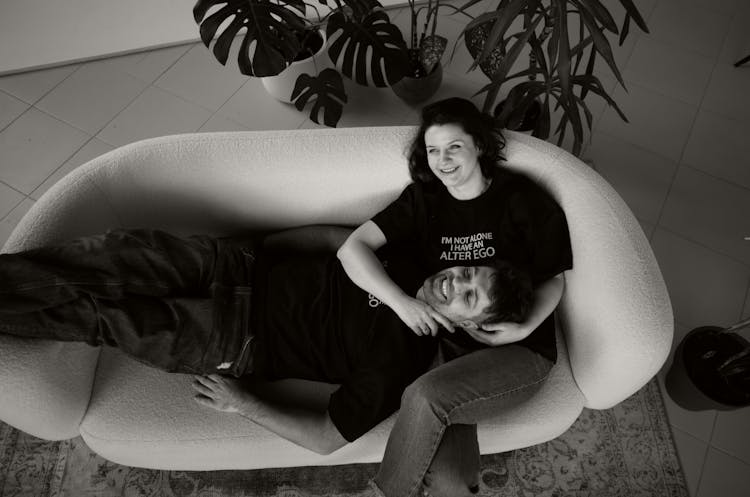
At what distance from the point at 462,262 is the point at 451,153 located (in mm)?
322

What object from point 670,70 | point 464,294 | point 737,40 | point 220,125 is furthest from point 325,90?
point 737,40

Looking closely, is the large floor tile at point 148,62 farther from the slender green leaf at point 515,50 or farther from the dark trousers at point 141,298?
the slender green leaf at point 515,50

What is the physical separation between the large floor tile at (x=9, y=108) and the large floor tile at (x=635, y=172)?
2827 millimetres

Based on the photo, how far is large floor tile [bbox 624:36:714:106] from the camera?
2.55 m

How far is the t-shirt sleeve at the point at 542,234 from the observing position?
55.4 inches

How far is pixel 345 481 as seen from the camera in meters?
1.67

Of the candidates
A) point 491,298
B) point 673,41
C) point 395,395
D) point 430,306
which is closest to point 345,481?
point 395,395

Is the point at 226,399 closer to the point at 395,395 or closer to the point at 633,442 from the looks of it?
the point at 395,395

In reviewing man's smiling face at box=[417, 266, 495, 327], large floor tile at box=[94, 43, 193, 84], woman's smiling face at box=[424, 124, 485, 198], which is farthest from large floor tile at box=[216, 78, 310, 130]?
man's smiling face at box=[417, 266, 495, 327]

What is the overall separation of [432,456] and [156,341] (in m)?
0.78

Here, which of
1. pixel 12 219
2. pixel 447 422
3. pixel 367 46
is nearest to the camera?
pixel 447 422

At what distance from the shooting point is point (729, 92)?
2539 mm

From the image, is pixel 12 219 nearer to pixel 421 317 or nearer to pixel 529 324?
pixel 421 317

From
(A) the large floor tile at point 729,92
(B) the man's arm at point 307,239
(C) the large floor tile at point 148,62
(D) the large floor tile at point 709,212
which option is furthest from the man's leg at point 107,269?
(A) the large floor tile at point 729,92
